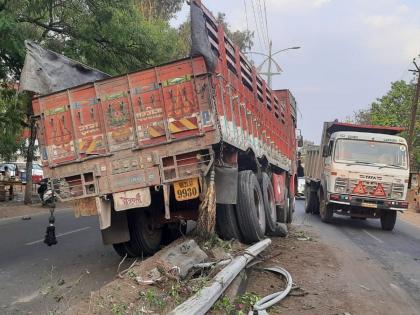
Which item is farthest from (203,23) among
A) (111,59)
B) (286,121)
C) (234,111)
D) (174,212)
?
(111,59)

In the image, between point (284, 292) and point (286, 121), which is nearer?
point (284, 292)

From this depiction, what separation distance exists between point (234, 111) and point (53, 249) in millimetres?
4387

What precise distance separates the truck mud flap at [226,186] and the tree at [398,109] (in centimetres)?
3373

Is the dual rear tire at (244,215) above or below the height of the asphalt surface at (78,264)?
above

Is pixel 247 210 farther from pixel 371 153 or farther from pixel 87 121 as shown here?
pixel 371 153

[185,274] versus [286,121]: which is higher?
[286,121]

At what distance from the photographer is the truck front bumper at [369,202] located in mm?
14711

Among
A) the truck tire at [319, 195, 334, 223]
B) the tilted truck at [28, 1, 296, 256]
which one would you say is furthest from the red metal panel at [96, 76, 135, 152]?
the truck tire at [319, 195, 334, 223]

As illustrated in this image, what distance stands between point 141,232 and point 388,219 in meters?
9.36

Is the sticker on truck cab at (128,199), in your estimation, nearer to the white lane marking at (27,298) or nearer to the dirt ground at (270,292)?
the dirt ground at (270,292)

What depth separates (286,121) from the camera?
49.4 ft

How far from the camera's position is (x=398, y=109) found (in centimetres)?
4025

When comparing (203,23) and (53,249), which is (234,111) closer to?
(203,23)

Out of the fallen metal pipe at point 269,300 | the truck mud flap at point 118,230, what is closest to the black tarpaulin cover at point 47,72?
the truck mud flap at point 118,230
